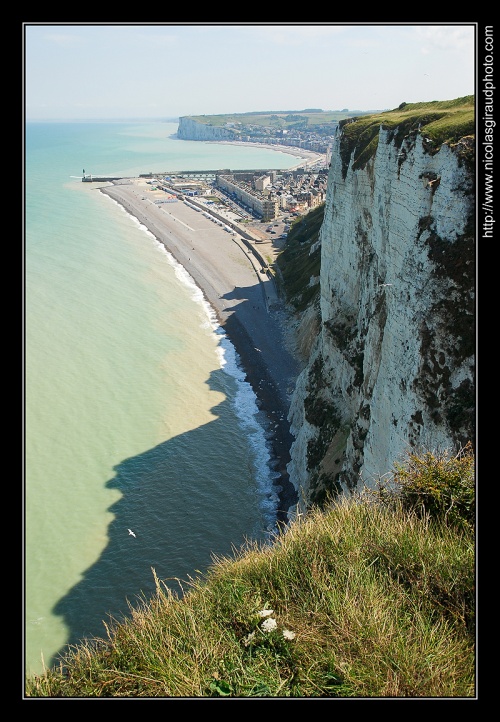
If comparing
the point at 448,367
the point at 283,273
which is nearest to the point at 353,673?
the point at 448,367

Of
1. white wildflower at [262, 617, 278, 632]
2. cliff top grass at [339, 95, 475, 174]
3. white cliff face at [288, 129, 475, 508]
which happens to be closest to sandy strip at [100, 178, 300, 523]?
white cliff face at [288, 129, 475, 508]

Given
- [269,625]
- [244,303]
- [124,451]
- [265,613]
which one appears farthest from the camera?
[244,303]

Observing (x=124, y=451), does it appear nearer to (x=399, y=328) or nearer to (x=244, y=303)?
(x=399, y=328)

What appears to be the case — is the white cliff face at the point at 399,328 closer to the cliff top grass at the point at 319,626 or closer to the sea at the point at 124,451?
the cliff top grass at the point at 319,626

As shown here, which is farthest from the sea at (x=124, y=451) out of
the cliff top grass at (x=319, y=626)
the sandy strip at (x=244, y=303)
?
the cliff top grass at (x=319, y=626)

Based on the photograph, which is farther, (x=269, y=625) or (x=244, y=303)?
(x=244, y=303)

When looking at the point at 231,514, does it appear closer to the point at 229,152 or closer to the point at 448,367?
the point at 448,367

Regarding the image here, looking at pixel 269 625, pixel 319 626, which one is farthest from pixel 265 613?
pixel 319 626
